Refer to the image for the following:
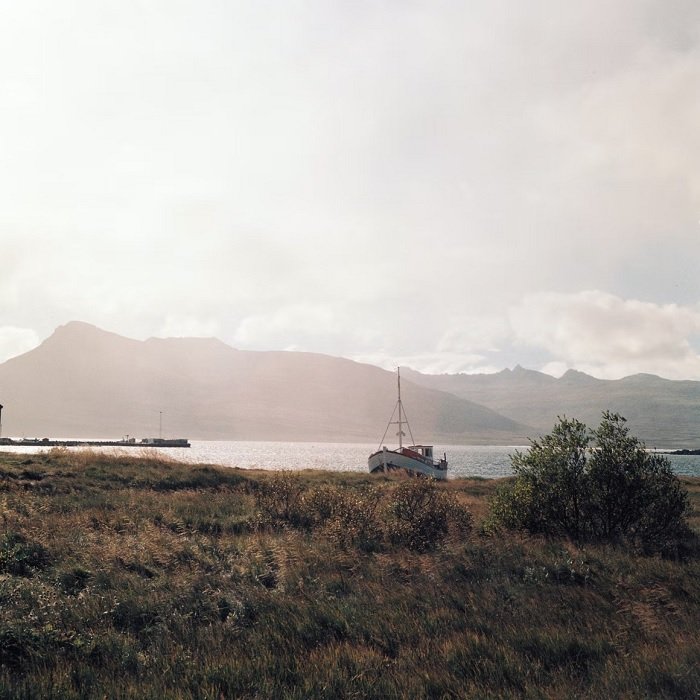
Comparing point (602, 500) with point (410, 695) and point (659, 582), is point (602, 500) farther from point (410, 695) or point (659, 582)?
point (410, 695)

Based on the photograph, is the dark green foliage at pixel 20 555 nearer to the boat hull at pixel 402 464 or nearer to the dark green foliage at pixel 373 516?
the dark green foliage at pixel 373 516

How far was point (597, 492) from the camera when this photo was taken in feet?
54.0

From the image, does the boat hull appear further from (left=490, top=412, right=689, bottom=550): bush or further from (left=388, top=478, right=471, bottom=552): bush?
(left=490, top=412, right=689, bottom=550): bush

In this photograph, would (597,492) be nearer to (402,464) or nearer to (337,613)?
(337,613)

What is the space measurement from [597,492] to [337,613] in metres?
11.1

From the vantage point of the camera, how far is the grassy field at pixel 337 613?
5.89 meters

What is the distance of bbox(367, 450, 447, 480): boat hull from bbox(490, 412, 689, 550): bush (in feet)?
147

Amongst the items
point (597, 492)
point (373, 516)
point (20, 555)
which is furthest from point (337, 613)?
point (597, 492)

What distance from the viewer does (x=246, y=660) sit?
Answer: 6.45 meters

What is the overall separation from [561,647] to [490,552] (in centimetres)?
606

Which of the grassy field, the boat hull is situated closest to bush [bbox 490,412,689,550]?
the grassy field

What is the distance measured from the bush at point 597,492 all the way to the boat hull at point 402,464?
147 ft

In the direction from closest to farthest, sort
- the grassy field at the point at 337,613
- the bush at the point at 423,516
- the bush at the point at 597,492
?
the grassy field at the point at 337,613
the bush at the point at 423,516
the bush at the point at 597,492

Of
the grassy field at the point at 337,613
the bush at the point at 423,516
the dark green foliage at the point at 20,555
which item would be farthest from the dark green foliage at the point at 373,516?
the dark green foliage at the point at 20,555
